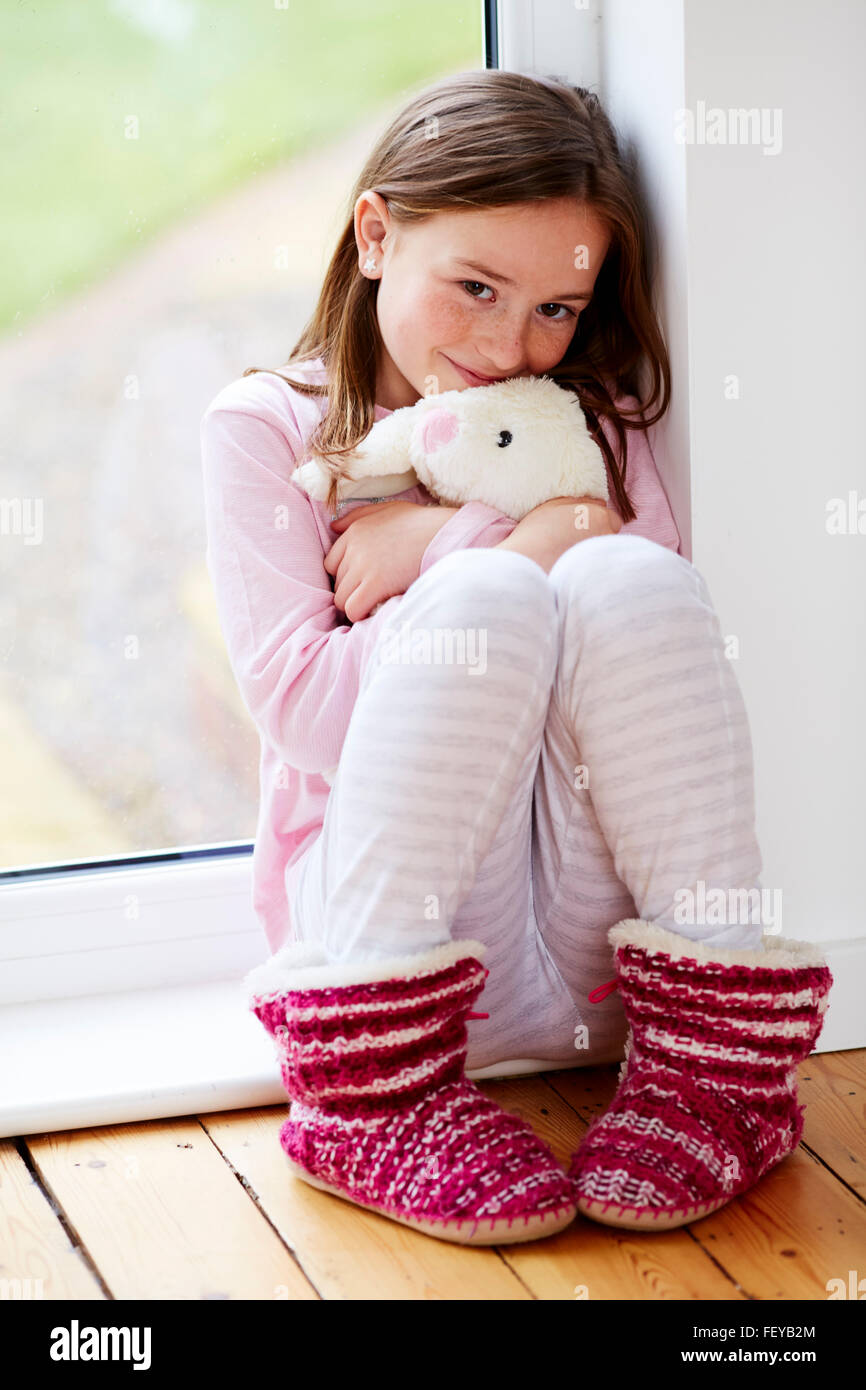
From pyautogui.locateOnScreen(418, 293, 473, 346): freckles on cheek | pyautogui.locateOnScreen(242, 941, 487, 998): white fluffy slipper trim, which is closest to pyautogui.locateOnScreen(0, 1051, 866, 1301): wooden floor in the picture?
pyautogui.locateOnScreen(242, 941, 487, 998): white fluffy slipper trim

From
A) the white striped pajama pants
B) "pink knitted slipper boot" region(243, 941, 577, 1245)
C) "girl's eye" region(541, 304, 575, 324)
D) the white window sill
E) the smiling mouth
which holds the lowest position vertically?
the white window sill

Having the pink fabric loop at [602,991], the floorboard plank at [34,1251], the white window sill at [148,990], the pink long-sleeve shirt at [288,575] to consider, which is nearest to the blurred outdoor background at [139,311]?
the white window sill at [148,990]

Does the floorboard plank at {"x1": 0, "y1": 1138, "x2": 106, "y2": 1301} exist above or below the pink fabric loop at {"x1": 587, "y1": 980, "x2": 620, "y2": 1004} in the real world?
below

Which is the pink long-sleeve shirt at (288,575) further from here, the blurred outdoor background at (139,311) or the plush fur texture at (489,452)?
the blurred outdoor background at (139,311)

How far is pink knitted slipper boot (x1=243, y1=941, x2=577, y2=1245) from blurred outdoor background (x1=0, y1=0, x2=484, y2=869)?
474 mm

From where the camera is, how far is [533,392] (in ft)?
3.58

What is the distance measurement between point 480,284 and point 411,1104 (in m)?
0.62

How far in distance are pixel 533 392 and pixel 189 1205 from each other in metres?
0.66

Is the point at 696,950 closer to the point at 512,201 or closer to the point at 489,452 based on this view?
the point at 489,452

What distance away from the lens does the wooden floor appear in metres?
0.81

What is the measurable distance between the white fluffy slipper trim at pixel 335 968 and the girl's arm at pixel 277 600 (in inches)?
7.2

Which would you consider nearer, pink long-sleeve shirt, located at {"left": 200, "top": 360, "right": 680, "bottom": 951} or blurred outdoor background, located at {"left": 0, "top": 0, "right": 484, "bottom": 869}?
pink long-sleeve shirt, located at {"left": 200, "top": 360, "right": 680, "bottom": 951}

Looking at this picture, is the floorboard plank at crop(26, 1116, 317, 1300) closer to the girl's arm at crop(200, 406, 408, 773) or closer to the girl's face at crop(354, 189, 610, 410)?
the girl's arm at crop(200, 406, 408, 773)
